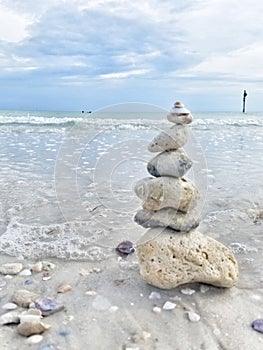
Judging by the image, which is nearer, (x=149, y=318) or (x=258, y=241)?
(x=149, y=318)

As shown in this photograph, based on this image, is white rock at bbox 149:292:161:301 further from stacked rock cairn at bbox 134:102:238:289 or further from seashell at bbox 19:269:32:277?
seashell at bbox 19:269:32:277

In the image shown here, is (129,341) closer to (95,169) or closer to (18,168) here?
(95,169)

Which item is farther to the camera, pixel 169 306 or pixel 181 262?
pixel 181 262

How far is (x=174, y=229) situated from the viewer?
3.35 metres

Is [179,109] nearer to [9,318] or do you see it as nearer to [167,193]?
[167,193]

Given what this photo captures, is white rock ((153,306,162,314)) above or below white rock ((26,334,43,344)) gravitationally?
below

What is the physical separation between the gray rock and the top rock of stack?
75.9 inches

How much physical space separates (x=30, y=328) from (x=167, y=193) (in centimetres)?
153

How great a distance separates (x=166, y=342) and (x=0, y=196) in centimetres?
466

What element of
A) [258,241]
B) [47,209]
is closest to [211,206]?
[258,241]

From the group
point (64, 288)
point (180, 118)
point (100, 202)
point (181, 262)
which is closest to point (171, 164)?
point (180, 118)

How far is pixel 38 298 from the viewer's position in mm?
3143

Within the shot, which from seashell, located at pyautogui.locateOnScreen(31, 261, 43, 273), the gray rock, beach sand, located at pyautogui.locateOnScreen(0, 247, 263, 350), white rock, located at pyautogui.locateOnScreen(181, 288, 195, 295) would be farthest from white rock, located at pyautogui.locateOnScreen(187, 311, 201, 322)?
seashell, located at pyautogui.locateOnScreen(31, 261, 43, 273)

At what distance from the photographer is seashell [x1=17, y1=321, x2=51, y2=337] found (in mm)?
2625
